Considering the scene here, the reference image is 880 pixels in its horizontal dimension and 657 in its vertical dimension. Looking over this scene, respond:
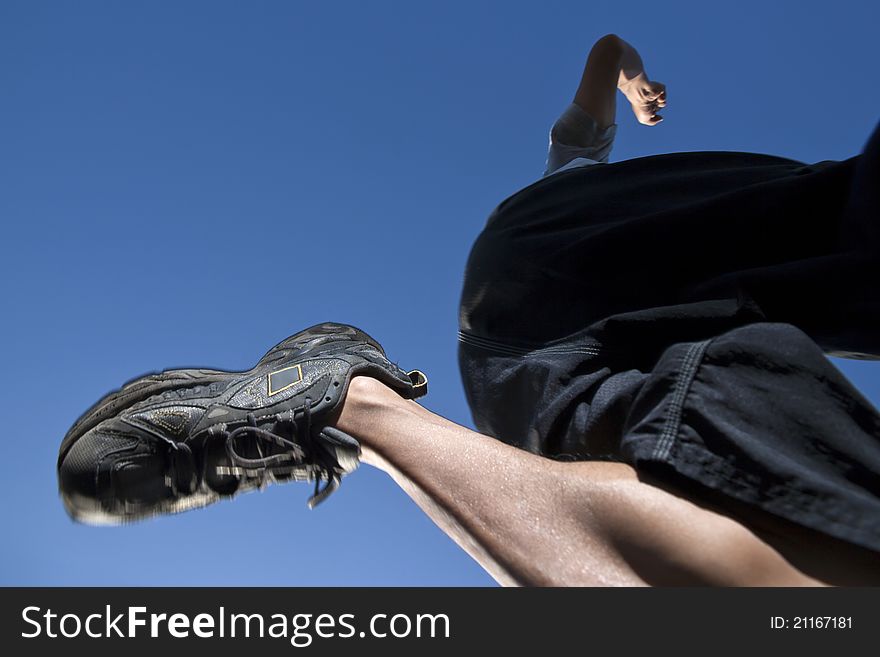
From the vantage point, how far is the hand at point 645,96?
5.61ft

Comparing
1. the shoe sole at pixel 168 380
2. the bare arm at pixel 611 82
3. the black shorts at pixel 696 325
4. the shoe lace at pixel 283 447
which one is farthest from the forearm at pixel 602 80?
the shoe lace at pixel 283 447

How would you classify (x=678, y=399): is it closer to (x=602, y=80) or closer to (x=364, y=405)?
(x=364, y=405)

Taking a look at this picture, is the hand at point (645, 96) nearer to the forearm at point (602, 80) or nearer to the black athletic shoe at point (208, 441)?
the forearm at point (602, 80)

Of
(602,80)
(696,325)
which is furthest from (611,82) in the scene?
(696,325)

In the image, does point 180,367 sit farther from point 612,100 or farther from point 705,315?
point 612,100

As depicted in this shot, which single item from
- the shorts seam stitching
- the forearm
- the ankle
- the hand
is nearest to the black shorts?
the shorts seam stitching

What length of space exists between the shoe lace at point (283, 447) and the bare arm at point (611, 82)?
40.6 inches

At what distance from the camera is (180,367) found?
1.26m

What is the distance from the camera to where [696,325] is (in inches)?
34.0

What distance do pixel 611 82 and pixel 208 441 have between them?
4.09 feet

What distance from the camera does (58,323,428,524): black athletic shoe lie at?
3.44ft

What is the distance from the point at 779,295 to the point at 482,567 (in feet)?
1.70

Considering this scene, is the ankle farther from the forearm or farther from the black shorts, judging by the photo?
the forearm
